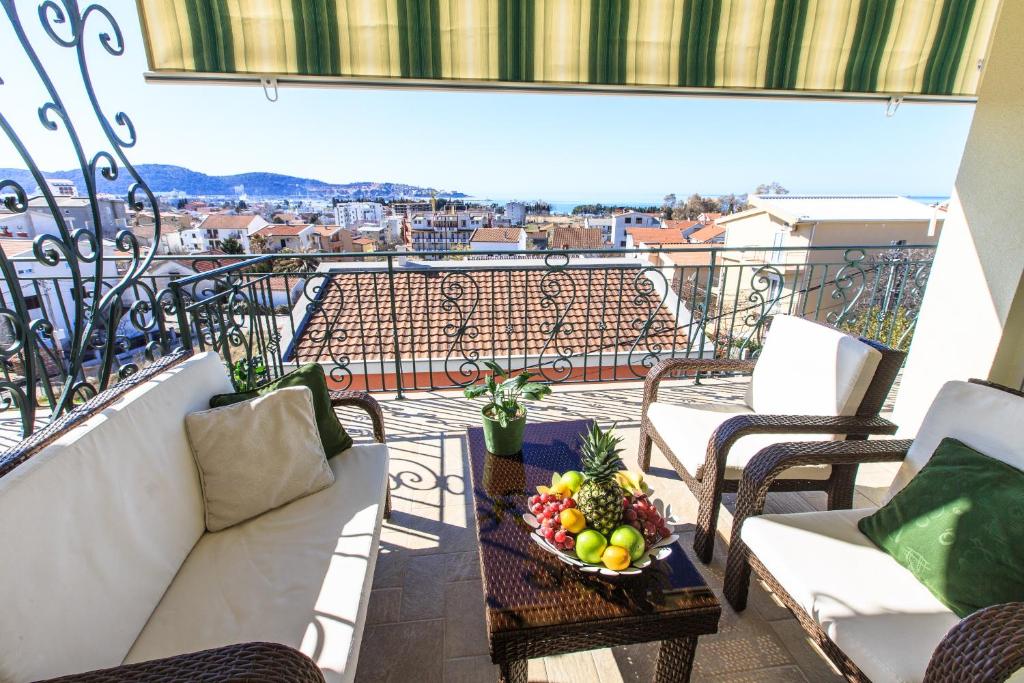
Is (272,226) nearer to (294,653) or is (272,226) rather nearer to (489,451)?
(489,451)

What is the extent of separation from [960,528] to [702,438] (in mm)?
866

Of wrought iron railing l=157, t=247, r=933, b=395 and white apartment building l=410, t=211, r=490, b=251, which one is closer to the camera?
wrought iron railing l=157, t=247, r=933, b=395

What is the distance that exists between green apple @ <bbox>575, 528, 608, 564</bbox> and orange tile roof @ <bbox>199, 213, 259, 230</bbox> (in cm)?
333

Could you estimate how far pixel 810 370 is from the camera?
2033 mm

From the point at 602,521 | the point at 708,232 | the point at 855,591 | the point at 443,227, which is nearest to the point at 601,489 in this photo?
the point at 602,521

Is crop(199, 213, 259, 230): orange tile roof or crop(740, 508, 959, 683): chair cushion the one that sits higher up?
crop(199, 213, 259, 230): orange tile roof

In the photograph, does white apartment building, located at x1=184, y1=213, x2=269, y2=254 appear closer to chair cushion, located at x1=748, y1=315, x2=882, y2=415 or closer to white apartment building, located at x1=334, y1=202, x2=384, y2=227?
white apartment building, located at x1=334, y1=202, x2=384, y2=227

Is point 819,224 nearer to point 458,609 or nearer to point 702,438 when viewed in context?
point 702,438

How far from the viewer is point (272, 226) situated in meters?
3.84

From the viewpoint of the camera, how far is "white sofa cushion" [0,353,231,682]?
0.86 m

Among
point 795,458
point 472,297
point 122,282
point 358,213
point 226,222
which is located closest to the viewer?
point 795,458

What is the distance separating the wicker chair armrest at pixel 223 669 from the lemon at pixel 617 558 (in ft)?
2.16

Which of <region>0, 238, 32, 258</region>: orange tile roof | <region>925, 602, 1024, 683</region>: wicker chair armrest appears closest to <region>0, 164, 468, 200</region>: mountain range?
<region>0, 238, 32, 258</region>: orange tile roof

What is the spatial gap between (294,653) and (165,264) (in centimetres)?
293
